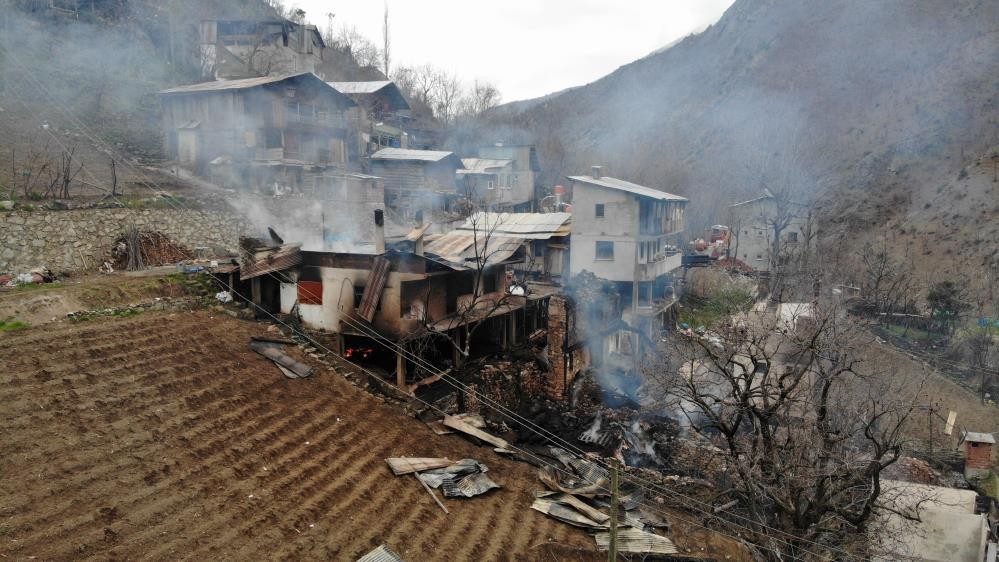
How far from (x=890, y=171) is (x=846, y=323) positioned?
38401 mm

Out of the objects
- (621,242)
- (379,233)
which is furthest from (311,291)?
Answer: (621,242)

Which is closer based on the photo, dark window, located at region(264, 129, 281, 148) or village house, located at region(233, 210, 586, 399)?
village house, located at region(233, 210, 586, 399)

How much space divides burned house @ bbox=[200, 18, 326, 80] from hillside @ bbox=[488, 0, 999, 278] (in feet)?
91.2

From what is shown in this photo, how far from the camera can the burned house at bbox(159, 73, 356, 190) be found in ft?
92.6

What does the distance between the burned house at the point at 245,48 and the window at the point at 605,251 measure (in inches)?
979

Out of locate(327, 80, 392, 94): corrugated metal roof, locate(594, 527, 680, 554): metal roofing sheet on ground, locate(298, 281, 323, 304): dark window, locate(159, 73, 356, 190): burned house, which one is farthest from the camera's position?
locate(327, 80, 392, 94): corrugated metal roof

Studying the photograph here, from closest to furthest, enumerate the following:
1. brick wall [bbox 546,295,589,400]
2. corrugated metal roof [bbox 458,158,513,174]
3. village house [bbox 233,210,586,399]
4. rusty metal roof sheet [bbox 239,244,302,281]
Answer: rusty metal roof sheet [bbox 239,244,302,281], village house [bbox 233,210,586,399], brick wall [bbox 546,295,589,400], corrugated metal roof [bbox 458,158,513,174]

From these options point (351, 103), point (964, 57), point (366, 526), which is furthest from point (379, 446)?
point (964, 57)

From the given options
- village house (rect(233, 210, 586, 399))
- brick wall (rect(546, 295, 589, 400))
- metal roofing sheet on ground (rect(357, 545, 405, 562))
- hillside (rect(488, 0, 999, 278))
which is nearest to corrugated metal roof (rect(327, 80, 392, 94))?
village house (rect(233, 210, 586, 399))

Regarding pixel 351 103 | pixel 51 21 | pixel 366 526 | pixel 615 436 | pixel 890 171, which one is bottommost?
pixel 615 436

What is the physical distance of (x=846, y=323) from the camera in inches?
713

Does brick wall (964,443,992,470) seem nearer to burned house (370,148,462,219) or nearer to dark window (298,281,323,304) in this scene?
dark window (298,281,323,304)

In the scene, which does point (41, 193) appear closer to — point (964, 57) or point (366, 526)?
point (366, 526)

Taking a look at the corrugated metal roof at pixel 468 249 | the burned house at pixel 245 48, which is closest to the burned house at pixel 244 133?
the burned house at pixel 245 48
